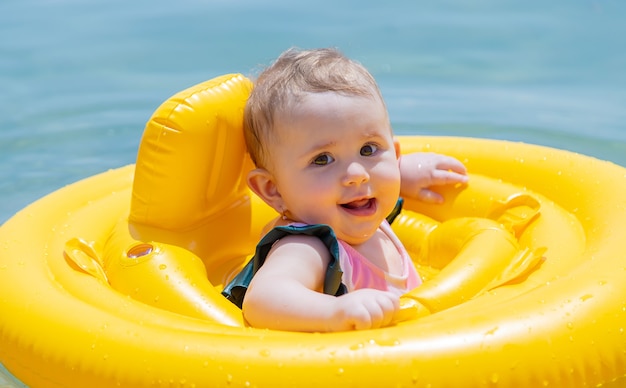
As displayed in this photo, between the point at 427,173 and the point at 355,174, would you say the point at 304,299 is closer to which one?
the point at 355,174

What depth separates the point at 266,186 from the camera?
2.79m

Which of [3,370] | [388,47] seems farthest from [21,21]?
[3,370]

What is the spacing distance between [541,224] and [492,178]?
1.51 ft

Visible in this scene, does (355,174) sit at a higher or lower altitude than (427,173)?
higher

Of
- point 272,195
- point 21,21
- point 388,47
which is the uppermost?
point 272,195

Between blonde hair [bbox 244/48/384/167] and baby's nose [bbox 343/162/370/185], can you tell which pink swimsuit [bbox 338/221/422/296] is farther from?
blonde hair [bbox 244/48/384/167]

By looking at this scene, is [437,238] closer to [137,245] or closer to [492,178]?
[492,178]

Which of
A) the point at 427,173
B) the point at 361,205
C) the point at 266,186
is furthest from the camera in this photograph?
the point at 427,173

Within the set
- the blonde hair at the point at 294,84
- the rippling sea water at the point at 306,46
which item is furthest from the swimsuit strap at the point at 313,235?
the rippling sea water at the point at 306,46

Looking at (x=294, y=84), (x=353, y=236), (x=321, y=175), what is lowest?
(x=353, y=236)

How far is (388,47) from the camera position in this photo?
7.40m

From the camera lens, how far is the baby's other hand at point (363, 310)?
2.20m

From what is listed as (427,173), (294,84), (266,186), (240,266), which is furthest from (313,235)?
(427,173)

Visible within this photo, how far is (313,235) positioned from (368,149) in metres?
0.29
